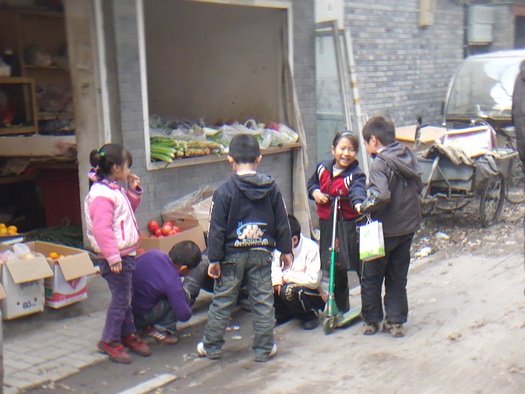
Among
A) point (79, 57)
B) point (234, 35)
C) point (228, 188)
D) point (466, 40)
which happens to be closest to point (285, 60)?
point (234, 35)

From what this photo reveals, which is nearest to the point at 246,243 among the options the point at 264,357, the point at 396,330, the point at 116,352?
the point at 264,357

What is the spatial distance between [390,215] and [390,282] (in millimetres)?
548

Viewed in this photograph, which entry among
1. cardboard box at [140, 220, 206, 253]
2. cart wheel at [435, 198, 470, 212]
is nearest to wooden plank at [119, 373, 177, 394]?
cardboard box at [140, 220, 206, 253]

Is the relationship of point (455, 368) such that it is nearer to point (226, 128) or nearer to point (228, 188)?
point (228, 188)

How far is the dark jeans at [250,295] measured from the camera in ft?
16.4

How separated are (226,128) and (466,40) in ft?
29.9

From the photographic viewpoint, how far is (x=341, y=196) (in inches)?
221

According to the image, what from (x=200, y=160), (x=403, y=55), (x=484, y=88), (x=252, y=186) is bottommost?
(x=200, y=160)

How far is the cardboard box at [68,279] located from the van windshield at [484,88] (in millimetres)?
8191

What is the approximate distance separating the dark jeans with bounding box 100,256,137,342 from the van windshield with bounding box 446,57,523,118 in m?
8.44

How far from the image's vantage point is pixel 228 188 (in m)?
4.97

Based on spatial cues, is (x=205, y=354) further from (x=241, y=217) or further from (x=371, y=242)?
(x=371, y=242)

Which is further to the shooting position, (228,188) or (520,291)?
(520,291)

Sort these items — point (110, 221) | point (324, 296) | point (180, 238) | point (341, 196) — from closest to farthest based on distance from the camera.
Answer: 1. point (110, 221)
2. point (341, 196)
3. point (324, 296)
4. point (180, 238)
